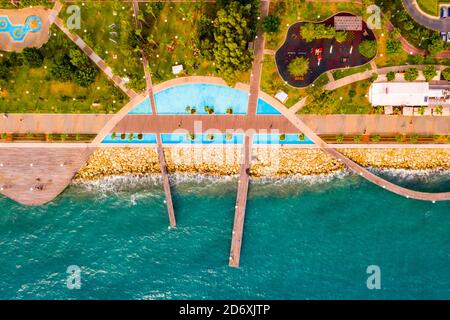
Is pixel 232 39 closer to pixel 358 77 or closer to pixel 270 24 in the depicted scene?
pixel 270 24

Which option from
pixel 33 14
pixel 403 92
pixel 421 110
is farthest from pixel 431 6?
pixel 33 14

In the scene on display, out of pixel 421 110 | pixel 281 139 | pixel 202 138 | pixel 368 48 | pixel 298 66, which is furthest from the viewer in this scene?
pixel 202 138

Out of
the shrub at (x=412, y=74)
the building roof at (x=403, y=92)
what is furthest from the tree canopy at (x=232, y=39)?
the shrub at (x=412, y=74)

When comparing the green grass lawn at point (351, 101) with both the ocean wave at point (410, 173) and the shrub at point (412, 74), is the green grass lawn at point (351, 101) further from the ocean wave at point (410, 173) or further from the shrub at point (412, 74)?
the ocean wave at point (410, 173)

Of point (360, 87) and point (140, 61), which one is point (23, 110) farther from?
point (360, 87)

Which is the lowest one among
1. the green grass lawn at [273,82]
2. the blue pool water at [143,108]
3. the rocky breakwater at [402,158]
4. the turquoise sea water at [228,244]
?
the turquoise sea water at [228,244]

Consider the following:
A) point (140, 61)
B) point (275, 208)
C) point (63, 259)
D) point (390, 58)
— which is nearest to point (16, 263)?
point (63, 259)

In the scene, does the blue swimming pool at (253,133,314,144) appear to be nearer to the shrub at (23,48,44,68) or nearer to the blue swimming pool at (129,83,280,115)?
the blue swimming pool at (129,83,280,115)
